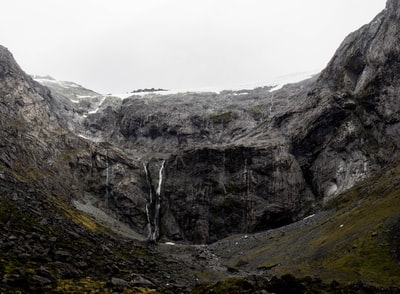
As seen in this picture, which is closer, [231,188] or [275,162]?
[275,162]

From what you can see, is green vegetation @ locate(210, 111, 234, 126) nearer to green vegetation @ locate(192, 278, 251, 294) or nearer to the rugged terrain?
the rugged terrain

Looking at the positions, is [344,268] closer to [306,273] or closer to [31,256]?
[306,273]

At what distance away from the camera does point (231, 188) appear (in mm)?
101688

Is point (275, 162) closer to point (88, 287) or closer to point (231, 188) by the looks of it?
point (231, 188)

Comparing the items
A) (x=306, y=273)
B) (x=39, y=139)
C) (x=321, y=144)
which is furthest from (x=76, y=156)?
(x=306, y=273)

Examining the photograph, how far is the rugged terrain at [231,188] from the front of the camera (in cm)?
4216

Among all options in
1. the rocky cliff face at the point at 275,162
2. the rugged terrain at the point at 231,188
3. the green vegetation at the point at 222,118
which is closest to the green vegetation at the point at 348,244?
the rugged terrain at the point at 231,188

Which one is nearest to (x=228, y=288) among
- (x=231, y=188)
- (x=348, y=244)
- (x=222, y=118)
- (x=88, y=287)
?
(x=88, y=287)

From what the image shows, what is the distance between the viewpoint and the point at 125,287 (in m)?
29.4

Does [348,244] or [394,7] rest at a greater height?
[394,7]

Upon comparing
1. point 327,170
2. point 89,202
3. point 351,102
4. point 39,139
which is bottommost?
point 89,202

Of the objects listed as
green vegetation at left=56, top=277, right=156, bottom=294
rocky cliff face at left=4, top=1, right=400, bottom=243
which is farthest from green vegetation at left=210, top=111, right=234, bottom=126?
green vegetation at left=56, top=277, right=156, bottom=294

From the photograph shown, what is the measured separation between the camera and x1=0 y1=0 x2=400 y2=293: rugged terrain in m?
42.2

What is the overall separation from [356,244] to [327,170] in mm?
48757
